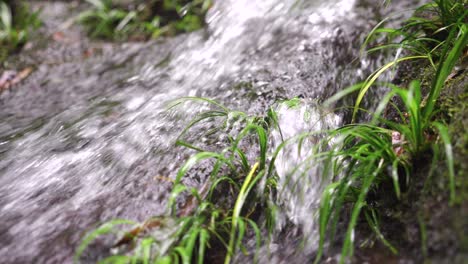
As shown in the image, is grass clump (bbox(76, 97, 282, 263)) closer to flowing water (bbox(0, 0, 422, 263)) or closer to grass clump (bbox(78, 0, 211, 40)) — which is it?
flowing water (bbox(0, 0, 422, 263))

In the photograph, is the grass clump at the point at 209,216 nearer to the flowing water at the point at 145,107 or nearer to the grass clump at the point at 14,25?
the flowing water at the point at 145,107

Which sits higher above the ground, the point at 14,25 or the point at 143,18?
the point at 14,25

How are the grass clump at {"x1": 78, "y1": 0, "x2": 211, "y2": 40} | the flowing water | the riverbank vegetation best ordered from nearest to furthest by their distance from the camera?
the riverbank vegetation → the flowing water → the grass clump at {"x1": 78, "y1": 0, "x2": 211, "y2": 40}

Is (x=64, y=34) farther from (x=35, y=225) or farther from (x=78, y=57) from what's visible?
(x=35, y=225)

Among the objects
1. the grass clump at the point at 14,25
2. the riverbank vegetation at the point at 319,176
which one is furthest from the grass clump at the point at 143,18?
the riverbank vegetation at the point at 319,176

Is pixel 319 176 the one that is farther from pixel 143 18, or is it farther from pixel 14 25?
pixel 14 25

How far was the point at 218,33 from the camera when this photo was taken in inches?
145

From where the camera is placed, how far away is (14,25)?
4.86 metres

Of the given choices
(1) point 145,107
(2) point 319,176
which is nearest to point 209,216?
(2) point 319,176

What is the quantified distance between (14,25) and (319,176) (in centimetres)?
472

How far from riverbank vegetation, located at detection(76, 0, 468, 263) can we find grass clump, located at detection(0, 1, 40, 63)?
138 inches

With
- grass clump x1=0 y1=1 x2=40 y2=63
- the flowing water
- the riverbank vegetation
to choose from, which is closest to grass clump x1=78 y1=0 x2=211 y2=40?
the flowing water

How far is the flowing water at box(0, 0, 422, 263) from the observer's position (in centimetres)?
195

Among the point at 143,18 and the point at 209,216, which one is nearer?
the point at 209,216
